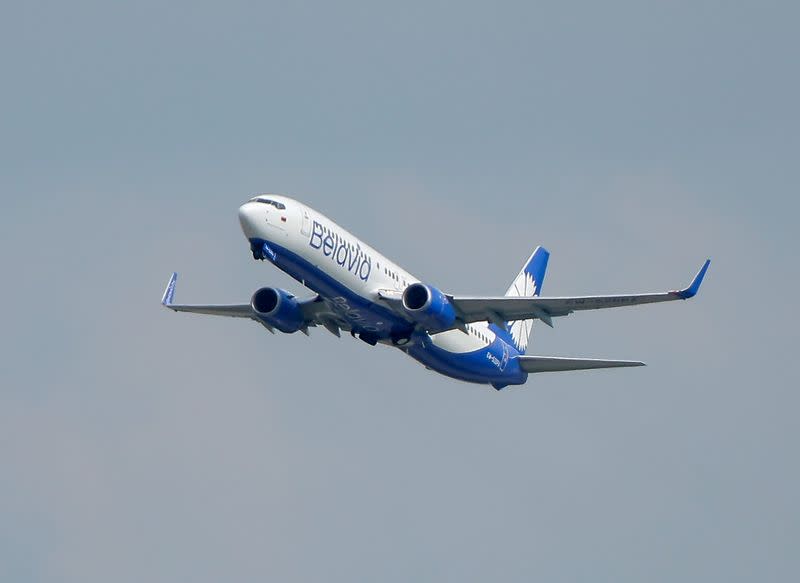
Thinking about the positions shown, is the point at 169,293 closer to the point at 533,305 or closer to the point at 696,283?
the point at 533,305

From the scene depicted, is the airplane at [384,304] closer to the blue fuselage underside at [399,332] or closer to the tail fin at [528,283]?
the blue fuselage underside at [399,332]

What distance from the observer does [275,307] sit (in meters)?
73.7

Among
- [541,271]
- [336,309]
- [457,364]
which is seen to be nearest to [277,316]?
[336,309]

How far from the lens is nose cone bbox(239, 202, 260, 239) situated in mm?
67250

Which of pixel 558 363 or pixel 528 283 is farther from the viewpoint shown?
pixel 528 283

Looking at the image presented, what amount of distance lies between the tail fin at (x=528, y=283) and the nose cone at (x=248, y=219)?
21.2m

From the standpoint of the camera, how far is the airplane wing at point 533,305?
221 feet

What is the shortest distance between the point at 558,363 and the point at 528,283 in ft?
42.1

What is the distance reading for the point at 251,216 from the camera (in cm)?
6738

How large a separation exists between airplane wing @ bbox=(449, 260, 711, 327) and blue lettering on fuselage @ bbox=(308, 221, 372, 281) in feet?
13.6

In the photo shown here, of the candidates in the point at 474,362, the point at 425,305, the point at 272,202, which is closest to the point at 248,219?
the point at 272,202

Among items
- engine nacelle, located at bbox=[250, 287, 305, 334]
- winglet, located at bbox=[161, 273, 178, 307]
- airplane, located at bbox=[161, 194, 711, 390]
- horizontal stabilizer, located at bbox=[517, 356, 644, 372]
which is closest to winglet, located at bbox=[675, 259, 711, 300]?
airplane, located at bbox=[161, 194, 711, 390]

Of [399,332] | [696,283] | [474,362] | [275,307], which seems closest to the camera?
[696,283]

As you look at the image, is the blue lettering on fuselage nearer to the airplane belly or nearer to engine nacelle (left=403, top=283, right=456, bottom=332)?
engine nacelle (left=403, top=283, right=456, bottom=332)
